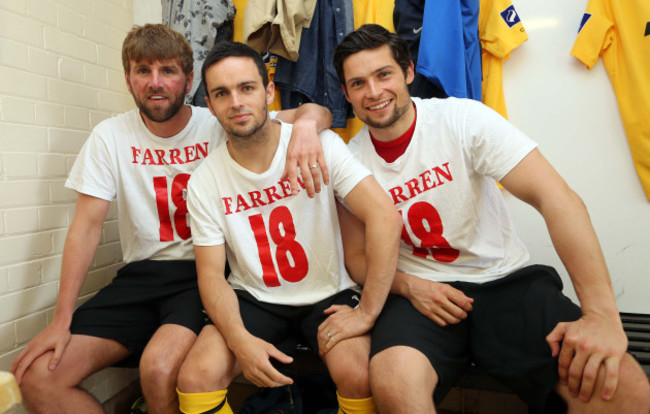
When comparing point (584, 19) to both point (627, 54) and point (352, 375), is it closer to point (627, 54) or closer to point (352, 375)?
point (627, 54)

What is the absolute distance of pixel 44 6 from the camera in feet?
5.83

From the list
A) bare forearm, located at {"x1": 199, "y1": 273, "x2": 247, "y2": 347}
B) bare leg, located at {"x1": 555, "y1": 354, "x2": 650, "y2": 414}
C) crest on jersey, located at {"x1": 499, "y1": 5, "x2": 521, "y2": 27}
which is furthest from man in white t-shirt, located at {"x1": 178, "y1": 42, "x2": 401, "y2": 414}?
crest on jersey, located at {"x1": 499, "y1": 5, "x2": 521, "y2": 27}

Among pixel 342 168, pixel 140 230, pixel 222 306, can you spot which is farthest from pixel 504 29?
pixel 140 230

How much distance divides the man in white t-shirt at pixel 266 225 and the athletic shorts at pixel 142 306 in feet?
0.57

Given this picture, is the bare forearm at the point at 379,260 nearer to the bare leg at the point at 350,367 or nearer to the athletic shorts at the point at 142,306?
the bare leg at the point at 350,367

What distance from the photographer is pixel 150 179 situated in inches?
65.1

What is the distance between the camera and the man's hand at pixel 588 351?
0.98 meters

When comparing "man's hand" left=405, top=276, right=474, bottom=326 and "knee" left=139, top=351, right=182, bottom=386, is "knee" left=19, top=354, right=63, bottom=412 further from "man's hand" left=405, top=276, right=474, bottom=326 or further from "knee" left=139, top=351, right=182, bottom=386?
"man's hand" left=405, top=276, right=474, bottom=326

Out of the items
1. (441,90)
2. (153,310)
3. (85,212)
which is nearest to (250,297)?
(153,310)

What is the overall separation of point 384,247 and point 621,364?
2.14ft

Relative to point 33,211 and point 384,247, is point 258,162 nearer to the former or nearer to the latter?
point 384,247

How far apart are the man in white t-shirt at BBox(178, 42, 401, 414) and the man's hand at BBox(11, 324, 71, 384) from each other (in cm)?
47

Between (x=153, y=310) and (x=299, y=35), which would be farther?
(x=299, y=35)

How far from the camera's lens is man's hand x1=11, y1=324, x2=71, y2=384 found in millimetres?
1349
